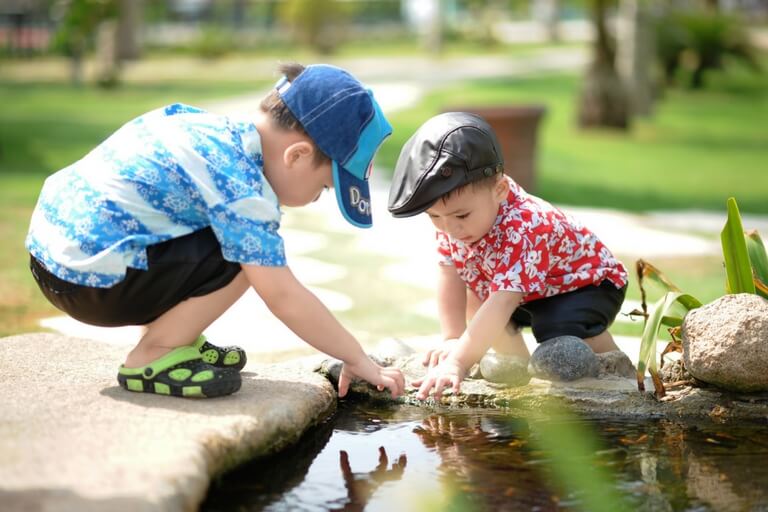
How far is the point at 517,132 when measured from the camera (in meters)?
7.92

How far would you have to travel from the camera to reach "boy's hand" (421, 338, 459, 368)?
315cm

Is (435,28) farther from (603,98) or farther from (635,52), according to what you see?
(603,98)

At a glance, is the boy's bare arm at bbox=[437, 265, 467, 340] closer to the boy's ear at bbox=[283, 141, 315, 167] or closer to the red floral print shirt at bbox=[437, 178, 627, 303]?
the red floral print shirt at bbox=[437, 178, 627, 303]

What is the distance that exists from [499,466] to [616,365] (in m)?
0.73

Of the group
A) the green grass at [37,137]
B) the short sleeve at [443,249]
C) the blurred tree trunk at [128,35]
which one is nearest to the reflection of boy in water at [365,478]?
the short sleeve at [443,249]

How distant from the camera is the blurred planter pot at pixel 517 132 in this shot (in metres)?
7.90

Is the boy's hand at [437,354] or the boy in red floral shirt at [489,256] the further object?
the boy's hand at [437,354]

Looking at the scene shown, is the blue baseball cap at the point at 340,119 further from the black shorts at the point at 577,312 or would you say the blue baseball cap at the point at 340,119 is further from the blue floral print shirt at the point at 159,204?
the black shorts at the point at 577,312

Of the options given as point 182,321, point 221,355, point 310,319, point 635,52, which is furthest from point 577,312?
point 635,52

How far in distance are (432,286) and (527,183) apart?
3278 mm

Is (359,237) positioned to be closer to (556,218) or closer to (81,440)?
(556,218)

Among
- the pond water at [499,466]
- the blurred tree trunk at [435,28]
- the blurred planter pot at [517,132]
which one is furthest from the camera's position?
the blurred tree trunk at [435,28]

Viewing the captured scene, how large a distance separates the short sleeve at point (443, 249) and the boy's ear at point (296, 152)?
0.69 metres

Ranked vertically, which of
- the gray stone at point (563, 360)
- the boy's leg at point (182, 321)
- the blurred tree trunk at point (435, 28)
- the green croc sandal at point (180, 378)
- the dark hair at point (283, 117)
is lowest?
the gray stone at point (563, 360)
